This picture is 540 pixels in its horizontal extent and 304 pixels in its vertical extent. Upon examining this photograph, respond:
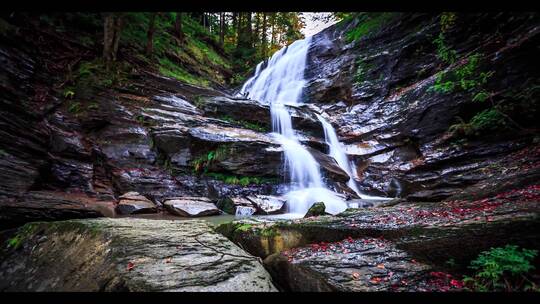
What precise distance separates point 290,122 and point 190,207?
741 centimetres

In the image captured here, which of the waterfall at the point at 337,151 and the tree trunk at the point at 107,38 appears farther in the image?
the waterfall at the point at 337,151

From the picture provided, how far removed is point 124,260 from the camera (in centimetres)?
271

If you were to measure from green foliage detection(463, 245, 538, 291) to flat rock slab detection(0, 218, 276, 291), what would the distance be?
178cm

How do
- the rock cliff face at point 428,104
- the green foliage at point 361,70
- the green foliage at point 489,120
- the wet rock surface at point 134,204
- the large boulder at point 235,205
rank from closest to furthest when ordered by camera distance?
the wet rock surface at point 134,204 → the rock cliff face at point 428,104 → the large boulder at point 235,205 → the green foliage at point 489,120 → the green foliage at point 361,70

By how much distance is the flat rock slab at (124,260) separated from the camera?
95.7 inches

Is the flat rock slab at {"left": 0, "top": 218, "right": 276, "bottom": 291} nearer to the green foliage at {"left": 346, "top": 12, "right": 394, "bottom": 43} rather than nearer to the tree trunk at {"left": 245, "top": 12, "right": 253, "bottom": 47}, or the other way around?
the green foliage at {"left": 346, "top": 12, "right": 394, "bottom": 43}

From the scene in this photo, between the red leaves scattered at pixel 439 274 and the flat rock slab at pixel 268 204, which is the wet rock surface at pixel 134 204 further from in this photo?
the red leaves scattered at pixel 439 274

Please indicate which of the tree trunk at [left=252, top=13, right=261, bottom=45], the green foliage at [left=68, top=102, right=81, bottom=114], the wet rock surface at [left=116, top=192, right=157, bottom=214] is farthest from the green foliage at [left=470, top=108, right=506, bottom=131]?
the tree trunk at [left=252, top=13, right=261, bottom=45]

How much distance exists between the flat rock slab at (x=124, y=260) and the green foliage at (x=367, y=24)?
15906 millimetres

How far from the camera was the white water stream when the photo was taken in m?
9.44

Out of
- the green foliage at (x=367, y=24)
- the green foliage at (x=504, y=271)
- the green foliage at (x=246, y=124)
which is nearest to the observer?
the green foliage at (x=504, y=271)

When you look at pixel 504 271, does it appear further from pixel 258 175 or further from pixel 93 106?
pixel 93 106

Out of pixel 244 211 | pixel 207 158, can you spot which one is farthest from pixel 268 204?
pixel 207 158

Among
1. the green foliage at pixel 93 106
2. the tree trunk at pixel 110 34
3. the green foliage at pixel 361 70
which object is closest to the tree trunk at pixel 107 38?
the tree trunk at pixel 110 34
